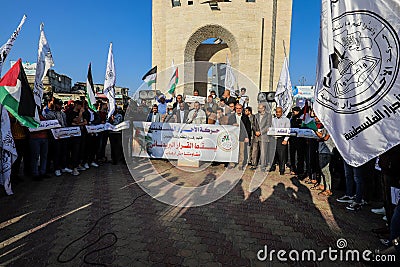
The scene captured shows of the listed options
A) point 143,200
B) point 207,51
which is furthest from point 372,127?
point 207,51

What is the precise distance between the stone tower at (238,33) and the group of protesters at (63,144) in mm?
9419

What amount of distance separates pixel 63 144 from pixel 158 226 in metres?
4.24

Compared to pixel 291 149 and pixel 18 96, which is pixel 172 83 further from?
pixel 18 96

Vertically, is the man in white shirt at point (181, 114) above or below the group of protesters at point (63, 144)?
above

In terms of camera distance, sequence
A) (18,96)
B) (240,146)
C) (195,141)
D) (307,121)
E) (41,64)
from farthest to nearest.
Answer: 1. (240,146)
2. (195,141)
3. (307,121)
4. (41,64)
5. (18,96)

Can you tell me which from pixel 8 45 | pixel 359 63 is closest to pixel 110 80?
pixel 8 45

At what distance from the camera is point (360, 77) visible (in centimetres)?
219

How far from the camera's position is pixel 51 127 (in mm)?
5859

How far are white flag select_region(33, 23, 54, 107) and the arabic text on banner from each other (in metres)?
3.05

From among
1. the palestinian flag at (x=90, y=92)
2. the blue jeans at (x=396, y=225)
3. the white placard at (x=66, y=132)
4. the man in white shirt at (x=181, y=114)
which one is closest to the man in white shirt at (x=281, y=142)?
the man in white shirt at (x=181, y=114)

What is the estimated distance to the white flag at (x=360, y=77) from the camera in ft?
6.63

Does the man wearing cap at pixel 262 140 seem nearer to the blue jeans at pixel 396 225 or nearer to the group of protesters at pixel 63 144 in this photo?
the group of protesters at pixel 63 144

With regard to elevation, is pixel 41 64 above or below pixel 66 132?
above

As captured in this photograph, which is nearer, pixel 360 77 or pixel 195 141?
pixel 360 77
